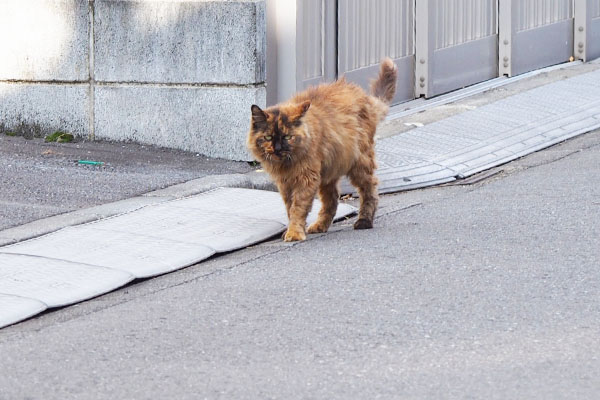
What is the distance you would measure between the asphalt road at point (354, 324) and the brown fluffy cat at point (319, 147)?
229 millimetres

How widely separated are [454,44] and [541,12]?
6.96 feet

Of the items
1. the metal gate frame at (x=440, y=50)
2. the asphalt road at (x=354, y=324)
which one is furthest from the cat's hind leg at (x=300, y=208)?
the metal gate frame at (x=440, y=50)

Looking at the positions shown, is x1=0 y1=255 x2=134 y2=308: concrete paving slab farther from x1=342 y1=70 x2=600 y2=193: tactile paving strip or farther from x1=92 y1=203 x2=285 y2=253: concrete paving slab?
x1=342 y1=70 x2=600 y2=193: tactile paving strip

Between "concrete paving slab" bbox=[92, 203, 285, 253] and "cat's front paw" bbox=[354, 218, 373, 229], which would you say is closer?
"concrete paving slab" bbox=[92, 203, 285, 253]

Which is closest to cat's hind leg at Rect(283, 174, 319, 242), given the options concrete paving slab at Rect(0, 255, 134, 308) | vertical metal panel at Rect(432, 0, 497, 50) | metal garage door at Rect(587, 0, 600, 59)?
concrete paving slab at Rect(0, 255, 134, 308)

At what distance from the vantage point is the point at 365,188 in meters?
8.21

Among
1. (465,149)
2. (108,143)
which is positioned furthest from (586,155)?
(108,143)

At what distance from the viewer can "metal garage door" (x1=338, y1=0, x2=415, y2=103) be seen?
11500 millimetres

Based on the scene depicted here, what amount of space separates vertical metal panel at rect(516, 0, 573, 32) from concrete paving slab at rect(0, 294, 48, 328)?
9360mm

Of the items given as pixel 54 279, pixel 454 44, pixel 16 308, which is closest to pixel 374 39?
pixel 454 44

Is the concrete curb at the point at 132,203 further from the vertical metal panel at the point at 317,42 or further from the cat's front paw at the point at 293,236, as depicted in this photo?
the vertical metal panel at the point at 317,42

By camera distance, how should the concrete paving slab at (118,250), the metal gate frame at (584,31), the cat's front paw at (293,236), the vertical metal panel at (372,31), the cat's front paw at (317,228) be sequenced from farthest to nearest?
the metal gate frame at (584,31) < the vertical metal panel at (372,31) < the cat's front paw at (317,228) < the cat's front paw at (293,236) < the concrete paving slab at (118,250)

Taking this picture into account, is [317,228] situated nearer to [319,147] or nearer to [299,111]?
[319,147]

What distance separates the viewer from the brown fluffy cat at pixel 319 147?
7719mm
